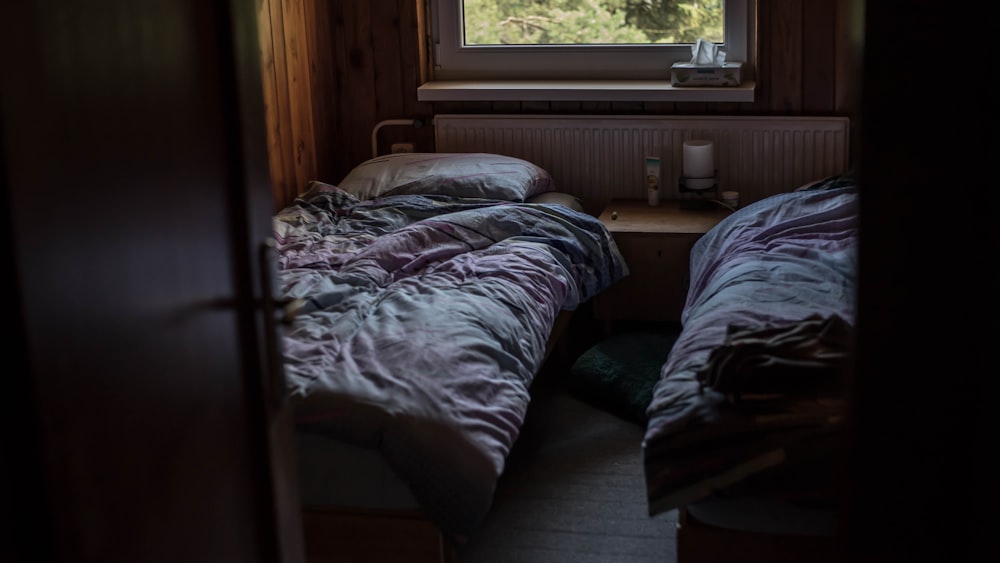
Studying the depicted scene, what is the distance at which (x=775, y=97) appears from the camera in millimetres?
4051

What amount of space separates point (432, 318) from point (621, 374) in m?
0.85

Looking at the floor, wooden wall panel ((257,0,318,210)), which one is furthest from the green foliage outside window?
the floor

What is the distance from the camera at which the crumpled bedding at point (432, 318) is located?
223 cm

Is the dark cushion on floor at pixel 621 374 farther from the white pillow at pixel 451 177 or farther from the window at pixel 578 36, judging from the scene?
the window at pixel 578 36

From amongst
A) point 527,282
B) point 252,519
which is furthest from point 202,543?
point 527,282

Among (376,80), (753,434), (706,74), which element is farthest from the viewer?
(376,80)

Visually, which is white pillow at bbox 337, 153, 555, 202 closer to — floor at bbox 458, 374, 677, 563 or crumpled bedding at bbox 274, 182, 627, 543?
crumpled bedding at bbox 274, 182, 627, 543

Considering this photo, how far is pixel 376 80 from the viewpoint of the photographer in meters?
4.37

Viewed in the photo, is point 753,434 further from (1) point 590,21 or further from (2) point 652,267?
(1) point 590,21

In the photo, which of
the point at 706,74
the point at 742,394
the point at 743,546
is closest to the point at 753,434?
the point at 742,394

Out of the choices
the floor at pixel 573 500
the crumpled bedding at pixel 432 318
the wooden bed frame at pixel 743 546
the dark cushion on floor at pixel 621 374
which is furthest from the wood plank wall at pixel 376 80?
the wooden bed frame at pixel 743 546

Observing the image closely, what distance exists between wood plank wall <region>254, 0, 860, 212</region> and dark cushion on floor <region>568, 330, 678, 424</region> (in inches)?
39.1

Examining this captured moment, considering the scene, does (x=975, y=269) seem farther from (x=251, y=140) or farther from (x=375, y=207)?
(x=375, y=207)

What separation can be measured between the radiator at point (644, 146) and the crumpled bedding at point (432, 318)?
523 mm
